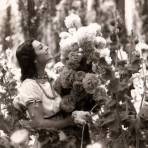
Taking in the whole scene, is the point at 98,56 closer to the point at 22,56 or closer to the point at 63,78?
the point at 63,78

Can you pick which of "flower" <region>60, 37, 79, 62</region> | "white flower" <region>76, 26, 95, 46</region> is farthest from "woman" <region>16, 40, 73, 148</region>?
"white flower" <region>76, 26, 95, 46</region>

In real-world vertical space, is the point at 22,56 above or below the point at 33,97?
above

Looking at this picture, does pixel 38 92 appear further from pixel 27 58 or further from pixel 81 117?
pixel 81 117

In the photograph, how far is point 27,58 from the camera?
292 cm

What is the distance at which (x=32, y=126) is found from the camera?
283cm

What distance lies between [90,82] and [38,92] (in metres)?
0.36

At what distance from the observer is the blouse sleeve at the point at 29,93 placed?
9.23ft

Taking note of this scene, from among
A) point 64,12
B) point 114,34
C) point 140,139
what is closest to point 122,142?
point 140,139

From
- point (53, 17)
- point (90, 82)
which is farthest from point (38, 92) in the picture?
point (53, 17)

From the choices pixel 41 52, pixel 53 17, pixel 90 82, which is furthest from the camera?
pixel 53 17

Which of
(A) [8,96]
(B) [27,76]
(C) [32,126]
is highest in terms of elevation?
(B) [27,76]

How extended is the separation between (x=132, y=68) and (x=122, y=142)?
14.7 inches

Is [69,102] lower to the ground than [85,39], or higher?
lower

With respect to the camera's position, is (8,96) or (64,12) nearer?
(8,96)
